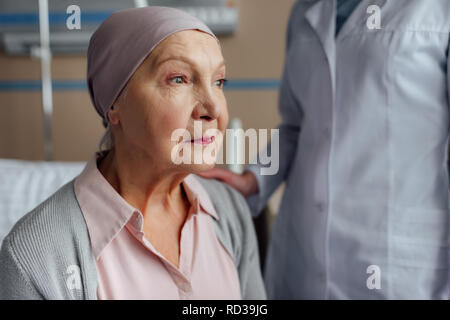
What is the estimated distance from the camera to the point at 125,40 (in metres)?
0.54

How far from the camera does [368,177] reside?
Result: 2.52 feet

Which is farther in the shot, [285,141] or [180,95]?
[285,141]

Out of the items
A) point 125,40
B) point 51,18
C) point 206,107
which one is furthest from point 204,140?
point 51,18

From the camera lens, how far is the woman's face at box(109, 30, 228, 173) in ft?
1.77

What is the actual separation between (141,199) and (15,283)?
213 millimetres

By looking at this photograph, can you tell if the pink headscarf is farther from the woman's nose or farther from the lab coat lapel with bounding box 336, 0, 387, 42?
the lab coat lapel with bounding box 336, 0, 387, 42

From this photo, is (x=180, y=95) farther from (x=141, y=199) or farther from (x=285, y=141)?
(x=285, y=141)

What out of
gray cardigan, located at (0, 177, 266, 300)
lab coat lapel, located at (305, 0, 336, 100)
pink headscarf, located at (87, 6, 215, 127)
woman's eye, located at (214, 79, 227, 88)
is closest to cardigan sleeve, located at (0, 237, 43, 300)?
gray cardigan, located at (0, 177, 266, 300)

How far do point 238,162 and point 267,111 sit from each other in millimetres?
99

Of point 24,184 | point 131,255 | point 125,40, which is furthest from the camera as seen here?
point 24,184

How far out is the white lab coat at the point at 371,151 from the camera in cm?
75

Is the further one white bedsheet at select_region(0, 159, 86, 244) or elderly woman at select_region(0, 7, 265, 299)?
white bedsheet at select_region(0, 159, 86, 244)

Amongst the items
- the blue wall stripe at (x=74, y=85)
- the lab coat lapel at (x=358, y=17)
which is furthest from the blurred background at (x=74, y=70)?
the lab coat lapel at (x=358, y=17)
